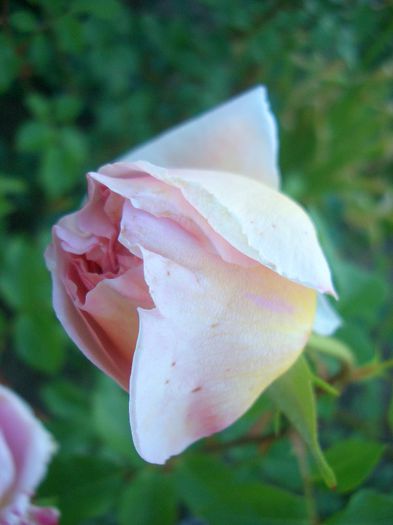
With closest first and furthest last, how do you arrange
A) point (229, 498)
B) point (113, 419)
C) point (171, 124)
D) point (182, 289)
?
point (182, 289) → point (229, 498) → point (113, 419) → point (171, 124)

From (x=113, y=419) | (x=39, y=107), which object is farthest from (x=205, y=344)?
(x=39, y=107)

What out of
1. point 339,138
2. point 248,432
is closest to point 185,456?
point 248,432

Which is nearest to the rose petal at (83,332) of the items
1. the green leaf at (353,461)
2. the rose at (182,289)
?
the rose at (182,289)

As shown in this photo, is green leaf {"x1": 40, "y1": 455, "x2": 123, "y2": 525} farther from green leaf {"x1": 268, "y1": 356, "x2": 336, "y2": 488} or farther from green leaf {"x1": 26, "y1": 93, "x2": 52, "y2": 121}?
green leaf {"x1": 26, "y1": 93, "x2": 52, "y2": 121}

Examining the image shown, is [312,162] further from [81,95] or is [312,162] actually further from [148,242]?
[148,242]

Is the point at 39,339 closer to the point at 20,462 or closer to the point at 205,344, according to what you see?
the point at 20,462
